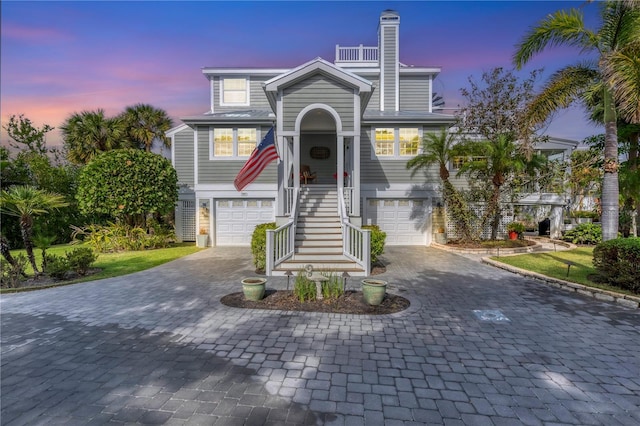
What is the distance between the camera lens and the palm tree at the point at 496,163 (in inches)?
512

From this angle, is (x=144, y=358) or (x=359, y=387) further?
(x=144, y=358)

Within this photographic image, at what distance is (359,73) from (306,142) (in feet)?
19.6

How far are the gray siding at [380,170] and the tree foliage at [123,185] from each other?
9.62 meters

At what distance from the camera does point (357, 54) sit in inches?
778

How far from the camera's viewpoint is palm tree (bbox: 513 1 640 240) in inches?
285

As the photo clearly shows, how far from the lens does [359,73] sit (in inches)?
731

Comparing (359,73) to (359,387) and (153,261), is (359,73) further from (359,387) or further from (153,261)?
(359,387)

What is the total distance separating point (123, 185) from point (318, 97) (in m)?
9.58

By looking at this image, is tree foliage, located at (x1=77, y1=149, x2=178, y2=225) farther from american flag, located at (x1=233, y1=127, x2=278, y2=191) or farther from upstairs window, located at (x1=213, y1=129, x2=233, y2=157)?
american flag, located at (x1=233, y1=127, x2=278, y2=191)

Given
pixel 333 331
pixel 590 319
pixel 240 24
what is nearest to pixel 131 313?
pixel 333 331

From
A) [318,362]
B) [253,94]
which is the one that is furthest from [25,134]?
[318,362]

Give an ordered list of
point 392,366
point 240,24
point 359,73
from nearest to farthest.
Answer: point 392,366 < point 240,24 < point 359,73

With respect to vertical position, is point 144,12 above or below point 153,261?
above

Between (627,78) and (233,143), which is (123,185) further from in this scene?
(627,78)
